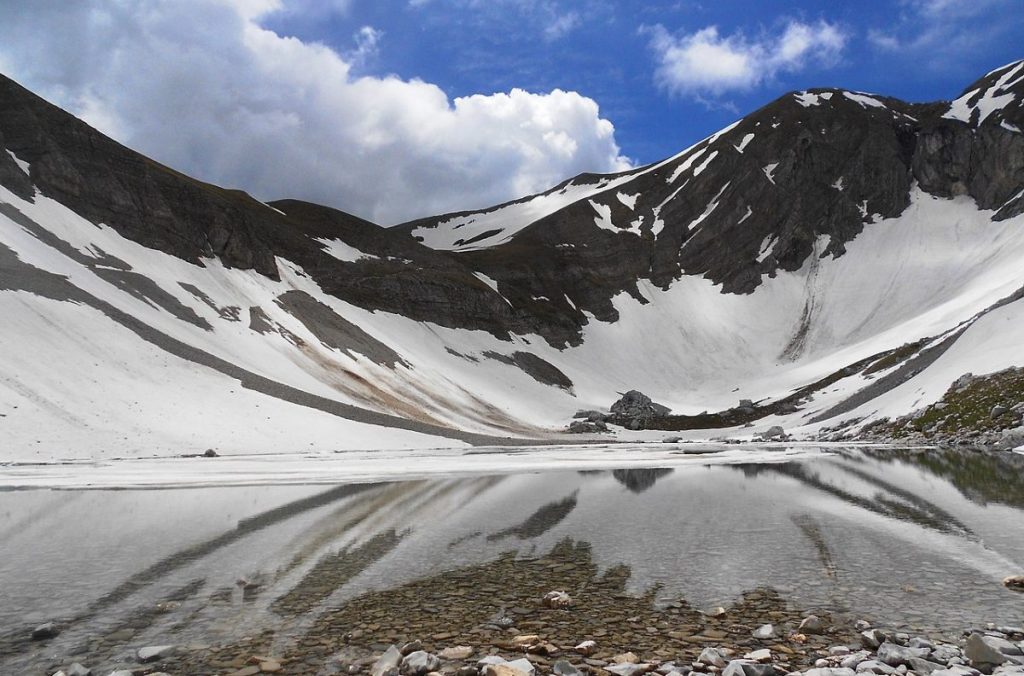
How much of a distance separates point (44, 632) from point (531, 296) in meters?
136

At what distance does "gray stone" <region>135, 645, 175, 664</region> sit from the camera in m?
7.96

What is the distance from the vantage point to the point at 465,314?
12188cm

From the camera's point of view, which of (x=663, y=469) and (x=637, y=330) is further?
(x=637, y=330)

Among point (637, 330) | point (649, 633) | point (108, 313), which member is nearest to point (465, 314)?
point (637, 330)

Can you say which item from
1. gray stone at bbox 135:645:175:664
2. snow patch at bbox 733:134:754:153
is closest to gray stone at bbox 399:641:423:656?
gray stone at bbox 135:645:175:664

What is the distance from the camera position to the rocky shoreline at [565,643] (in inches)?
294

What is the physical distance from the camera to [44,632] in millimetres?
8852

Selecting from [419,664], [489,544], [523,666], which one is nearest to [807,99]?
[489,544]

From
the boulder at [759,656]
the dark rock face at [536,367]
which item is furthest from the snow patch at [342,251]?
the boulder at [759,656]

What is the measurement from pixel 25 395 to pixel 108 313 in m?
17.5

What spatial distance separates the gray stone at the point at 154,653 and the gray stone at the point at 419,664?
9.97ft

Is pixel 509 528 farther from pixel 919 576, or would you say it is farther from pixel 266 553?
pixel 919 576

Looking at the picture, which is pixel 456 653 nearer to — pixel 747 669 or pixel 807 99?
pixel 747 669

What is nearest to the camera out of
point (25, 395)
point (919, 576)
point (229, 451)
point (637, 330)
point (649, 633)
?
point (649, 633)
